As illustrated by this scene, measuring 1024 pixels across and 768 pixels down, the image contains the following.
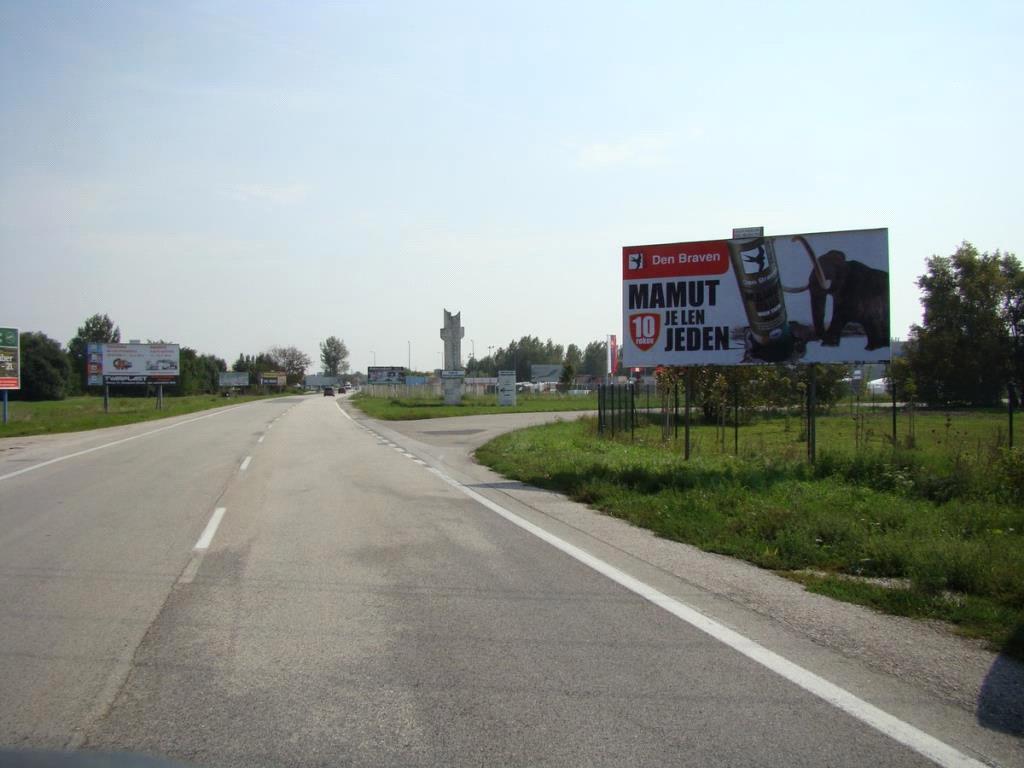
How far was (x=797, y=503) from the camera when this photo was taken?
38.3 feet

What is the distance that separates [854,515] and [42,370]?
114 m

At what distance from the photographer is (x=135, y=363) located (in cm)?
6775

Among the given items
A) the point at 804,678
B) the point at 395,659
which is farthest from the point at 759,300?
the point at 395,659

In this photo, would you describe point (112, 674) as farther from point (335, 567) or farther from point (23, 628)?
point (335, 567)

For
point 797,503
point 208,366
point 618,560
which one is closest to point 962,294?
point 797,503

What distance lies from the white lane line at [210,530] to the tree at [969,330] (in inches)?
1757

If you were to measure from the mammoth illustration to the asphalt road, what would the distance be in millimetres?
8360

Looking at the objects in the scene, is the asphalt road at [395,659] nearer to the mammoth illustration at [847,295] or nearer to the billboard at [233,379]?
the mammoth illustration at [847,295]

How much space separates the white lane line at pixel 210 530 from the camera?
32.3ft

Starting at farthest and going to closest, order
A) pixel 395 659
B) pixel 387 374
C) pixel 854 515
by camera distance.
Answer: pixel 387 374
pixel 854 515
pixel 395 659

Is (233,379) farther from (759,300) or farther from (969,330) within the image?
(759,300)

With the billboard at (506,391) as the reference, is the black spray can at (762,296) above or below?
above

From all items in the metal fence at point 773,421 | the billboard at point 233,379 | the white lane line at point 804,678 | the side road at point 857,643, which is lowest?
the side road at point 857,643

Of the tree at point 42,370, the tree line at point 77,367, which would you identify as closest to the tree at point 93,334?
the tree line at point 77,367
